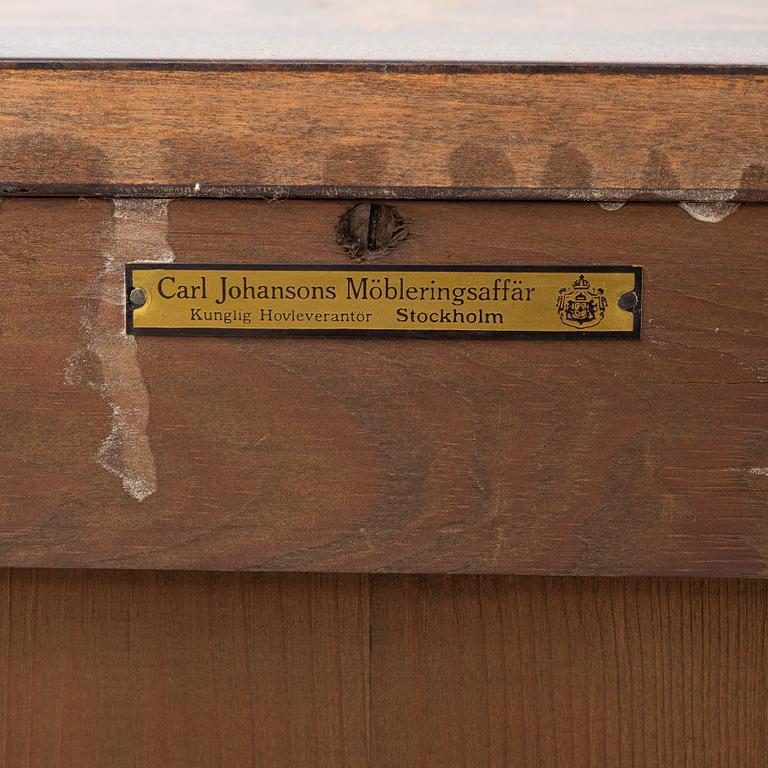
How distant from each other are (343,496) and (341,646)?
12cm

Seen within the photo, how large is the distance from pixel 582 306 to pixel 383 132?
132 mm

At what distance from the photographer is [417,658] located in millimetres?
573

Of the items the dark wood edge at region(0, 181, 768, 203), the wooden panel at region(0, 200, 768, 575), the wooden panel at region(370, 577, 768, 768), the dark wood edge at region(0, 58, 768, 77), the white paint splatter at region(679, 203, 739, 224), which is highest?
the dark wood edge at region(0, 58, 768, 77)

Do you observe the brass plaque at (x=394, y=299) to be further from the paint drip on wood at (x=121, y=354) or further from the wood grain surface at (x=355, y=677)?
the wood grain surface at (x=355, y=677)

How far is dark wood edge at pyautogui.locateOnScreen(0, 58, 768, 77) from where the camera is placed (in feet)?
1.52

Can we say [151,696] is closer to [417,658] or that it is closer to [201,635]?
[201,635]

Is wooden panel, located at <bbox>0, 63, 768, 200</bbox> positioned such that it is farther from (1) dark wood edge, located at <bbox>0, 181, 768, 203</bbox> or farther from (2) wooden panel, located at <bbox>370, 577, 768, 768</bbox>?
(2) wooden panel, located at <bbox>370, 577, 768, 768</bbox>

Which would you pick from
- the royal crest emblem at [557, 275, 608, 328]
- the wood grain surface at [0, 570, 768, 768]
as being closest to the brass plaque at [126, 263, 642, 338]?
the royal crest emblem at [557, 275, 608, 328]

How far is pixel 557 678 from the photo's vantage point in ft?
1.87

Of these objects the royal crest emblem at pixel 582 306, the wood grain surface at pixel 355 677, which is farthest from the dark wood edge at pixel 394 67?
the wood grain surface at pixel 355 677

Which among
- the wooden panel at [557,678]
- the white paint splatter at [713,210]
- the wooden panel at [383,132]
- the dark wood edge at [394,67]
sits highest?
the dark wood edge at [394,67]

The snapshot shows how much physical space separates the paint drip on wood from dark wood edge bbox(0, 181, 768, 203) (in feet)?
0.03

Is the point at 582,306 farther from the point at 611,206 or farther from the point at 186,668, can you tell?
the point at 186,668

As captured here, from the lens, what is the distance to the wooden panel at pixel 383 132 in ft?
1.53
